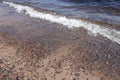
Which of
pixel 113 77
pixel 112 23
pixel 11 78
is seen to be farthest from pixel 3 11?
pixel 113 77

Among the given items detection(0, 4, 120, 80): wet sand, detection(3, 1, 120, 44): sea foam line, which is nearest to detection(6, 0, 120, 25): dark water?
detection(3, 1, 120, 44): sea foam line

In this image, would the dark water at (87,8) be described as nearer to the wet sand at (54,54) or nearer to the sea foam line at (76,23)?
the sea foam line at (76,23)

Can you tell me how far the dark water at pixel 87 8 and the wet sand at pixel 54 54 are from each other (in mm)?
1604

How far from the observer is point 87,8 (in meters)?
9.81

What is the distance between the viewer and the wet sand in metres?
4.76

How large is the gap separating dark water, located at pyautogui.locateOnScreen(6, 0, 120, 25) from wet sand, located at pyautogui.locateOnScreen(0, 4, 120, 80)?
5.26ft

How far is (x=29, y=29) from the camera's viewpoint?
7.11 m

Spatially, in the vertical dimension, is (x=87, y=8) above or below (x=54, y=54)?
above

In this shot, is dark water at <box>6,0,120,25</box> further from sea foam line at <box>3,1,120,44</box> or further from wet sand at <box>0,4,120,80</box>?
wet sand at <box>0,4,120,80</box>

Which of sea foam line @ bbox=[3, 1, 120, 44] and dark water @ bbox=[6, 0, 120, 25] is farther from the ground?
dark water @ bbox=[6, 0, 120, 25]

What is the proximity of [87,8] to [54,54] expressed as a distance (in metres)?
4.79

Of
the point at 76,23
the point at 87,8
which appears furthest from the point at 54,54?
the point at 87,8

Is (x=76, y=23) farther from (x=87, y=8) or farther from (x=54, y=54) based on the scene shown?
(x=54, y=54)

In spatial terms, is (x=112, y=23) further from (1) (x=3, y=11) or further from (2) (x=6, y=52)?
(1) (x=3, y=11)
